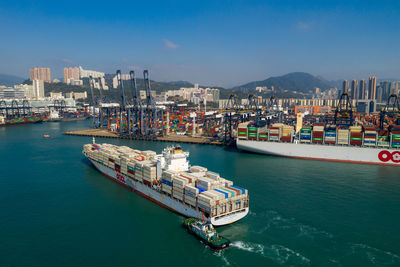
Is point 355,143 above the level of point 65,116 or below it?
below

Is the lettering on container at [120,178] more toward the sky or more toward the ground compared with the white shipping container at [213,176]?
more toward the ground

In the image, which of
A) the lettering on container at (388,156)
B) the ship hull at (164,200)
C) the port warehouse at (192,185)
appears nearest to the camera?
the port warehouse at (192,185)

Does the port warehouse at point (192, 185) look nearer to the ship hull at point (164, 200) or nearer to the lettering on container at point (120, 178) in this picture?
the ship hull at point (164, 200)

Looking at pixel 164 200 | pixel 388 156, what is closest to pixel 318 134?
pixel 388 156

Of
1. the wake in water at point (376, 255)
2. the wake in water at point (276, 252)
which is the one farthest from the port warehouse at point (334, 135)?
the wake in water at point (276, 252)

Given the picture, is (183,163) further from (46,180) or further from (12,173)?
(12,173)

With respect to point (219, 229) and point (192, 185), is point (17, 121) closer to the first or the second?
point (192, 185)

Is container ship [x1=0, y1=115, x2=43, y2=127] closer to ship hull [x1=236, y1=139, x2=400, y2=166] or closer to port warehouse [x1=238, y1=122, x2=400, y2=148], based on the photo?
port warehouse [x1=238, y1=122, x2=400, y2=148]
